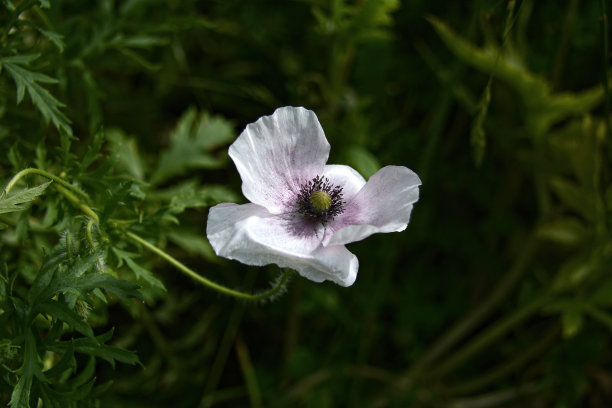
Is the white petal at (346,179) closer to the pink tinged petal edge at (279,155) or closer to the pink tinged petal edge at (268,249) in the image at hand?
the pink tinged petal edge at (279,155)

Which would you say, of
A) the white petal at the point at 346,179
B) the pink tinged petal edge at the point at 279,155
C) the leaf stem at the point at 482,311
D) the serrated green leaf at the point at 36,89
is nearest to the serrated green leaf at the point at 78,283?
the pink tinged petal edge at the point at 279,155

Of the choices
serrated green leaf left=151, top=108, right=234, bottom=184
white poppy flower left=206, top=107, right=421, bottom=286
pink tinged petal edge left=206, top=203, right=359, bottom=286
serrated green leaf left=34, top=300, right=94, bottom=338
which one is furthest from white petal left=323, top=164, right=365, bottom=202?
serrated green leaf left=151, top=108, right=234, bottom=184

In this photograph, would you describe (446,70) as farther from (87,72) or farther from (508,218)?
(87,72)

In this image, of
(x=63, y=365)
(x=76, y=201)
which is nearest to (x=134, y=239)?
(x=76, y=201)

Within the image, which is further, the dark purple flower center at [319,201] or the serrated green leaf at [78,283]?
the dark purple flower center at [319,201]

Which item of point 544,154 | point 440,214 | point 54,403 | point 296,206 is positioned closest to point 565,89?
point 544,154

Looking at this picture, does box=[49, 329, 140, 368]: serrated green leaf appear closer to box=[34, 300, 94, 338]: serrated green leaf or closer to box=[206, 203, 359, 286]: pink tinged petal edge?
box=[34, 300, 94, 338]: serrated green leaf

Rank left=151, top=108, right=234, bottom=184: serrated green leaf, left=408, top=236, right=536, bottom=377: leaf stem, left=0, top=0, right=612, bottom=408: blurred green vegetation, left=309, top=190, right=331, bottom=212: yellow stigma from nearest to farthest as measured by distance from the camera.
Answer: left=309, top=190, right=331, bottom=212: yellow stigma, left=151, top=108, right=234, bottom=184: serrated green leaf, left=0, top=0, right=612, bottom=408: blurred green vegetation, left=408, top=236, right=536, bottom=377: leaf stem
